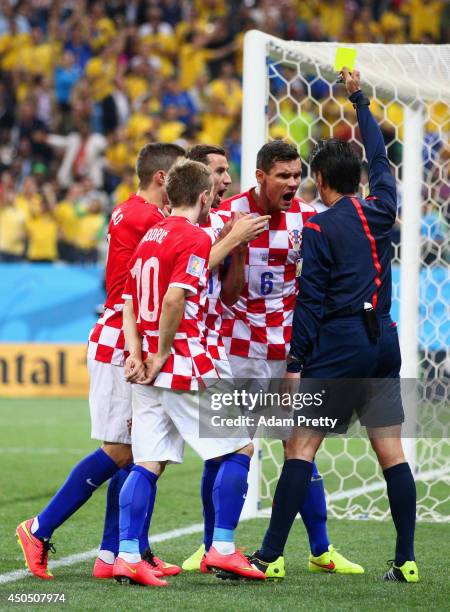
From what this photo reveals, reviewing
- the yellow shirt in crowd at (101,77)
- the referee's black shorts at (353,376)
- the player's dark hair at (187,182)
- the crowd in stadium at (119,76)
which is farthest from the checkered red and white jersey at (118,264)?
Result: the yellow shirt in crowd at (101,77)

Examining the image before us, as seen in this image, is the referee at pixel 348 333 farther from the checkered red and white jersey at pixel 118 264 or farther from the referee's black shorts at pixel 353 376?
the checkered red and white jersey at pixel 118 264

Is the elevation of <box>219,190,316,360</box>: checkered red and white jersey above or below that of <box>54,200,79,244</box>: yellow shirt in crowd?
below

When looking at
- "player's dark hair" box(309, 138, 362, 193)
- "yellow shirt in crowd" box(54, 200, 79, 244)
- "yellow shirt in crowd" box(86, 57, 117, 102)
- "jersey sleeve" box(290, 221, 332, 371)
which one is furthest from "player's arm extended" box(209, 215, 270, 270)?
"yellow shirt in crowd" box(86, 57, 117, 102)

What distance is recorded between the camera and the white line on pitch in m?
5.04

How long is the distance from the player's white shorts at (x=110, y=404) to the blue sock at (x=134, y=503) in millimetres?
356

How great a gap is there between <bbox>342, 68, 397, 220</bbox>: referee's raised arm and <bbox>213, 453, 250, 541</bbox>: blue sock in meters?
1.28

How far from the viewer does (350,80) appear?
16.9ft

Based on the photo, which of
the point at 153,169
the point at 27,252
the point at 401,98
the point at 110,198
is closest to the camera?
the point at 153,169

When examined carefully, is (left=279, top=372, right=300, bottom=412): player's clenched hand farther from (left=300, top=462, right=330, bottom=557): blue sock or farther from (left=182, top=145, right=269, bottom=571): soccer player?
(left=300, top=462, right=330, bottom=557): blue sock

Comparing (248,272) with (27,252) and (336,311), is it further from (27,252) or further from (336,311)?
(27,252)

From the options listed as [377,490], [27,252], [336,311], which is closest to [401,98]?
[377,490]

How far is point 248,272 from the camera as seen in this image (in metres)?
5.38

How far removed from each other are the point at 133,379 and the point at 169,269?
482 millimetres

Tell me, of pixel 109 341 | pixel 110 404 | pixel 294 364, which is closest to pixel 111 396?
pixel 110 404
